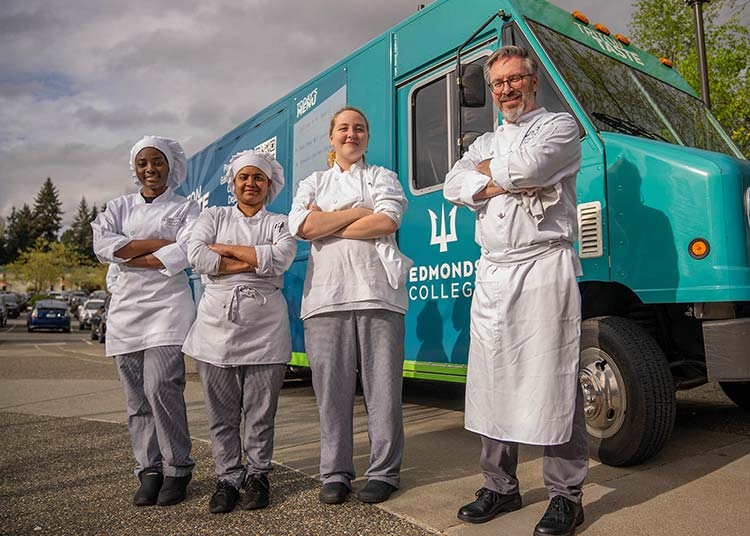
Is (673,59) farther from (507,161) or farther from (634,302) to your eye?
(507,161)

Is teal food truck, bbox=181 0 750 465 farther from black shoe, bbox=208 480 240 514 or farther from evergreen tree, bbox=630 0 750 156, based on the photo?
evergreen tree, bbox=630 0 750 156

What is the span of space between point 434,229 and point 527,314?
1946mm

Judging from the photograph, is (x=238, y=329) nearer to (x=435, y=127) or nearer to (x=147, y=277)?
(x=147, y=277)

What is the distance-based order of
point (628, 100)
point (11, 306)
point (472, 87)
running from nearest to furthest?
point (472, 87)
point (628, 100)
point (11, 306)

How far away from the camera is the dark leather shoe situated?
3199 mm

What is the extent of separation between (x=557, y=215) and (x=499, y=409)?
2.91ft

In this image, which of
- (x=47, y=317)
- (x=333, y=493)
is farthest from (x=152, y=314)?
(x=47, y=317)

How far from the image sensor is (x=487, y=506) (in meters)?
2.93

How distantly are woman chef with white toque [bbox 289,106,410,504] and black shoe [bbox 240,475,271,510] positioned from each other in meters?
0.29

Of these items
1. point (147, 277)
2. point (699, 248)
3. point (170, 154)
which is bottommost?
point (147, 277)

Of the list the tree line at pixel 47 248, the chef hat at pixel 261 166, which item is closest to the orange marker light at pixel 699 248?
the chef hat at pixel 261 166

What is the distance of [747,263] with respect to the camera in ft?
10.8

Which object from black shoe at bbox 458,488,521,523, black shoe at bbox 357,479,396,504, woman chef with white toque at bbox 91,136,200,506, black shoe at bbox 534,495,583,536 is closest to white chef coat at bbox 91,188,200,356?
woman chef with white toque at bbox 91,136,200,506

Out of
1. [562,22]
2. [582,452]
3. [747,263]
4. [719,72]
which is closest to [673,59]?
[719,72]
